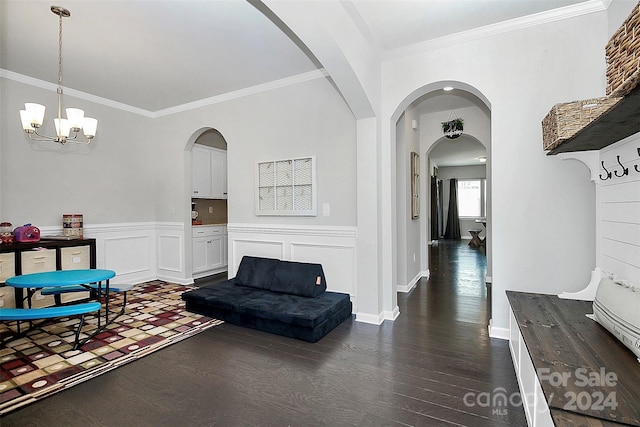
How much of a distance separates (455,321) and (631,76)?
2.74 meters

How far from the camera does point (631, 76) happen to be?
1120 mm

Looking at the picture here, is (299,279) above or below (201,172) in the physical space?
below

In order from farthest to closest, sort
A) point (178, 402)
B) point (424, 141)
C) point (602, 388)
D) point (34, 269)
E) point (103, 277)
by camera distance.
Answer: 1. point (424, 141)
2. point (34, 269)
3. point (103, 277)
4. point (178, 402)
5. point (602, 388)

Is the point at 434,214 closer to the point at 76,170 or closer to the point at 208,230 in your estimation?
the point at 208,230

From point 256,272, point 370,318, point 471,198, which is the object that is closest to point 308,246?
point 256,272

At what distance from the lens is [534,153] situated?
271cm

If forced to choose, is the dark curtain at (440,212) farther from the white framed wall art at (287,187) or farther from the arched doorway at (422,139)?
the white framed wall art at (287,187)

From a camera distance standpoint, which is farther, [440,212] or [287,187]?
[440,212]

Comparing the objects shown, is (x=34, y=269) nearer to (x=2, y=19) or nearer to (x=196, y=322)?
(x=196, y=322)

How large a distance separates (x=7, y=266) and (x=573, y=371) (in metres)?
4.95

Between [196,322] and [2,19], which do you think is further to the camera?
[196,322]

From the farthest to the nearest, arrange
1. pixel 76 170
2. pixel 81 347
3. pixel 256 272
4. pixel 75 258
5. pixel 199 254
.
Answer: pixel 199 254
pixel 76 170
pixel 75 258
pixel 256 272
pixel 81 347

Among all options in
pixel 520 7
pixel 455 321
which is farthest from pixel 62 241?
pixel 520 7

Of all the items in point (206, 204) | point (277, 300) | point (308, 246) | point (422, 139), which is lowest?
point (277, 300)
